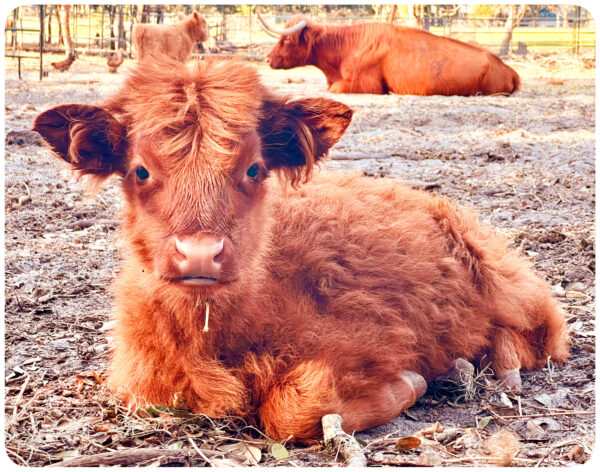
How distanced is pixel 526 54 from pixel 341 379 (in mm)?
22770

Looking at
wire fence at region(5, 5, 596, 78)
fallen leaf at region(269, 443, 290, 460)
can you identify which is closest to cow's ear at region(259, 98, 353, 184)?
fallen leaf at region(269, 443, 290, 460)

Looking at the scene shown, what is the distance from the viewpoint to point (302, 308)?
341cm

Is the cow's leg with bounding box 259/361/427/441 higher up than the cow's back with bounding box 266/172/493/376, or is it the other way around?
the cow's back with bounding box 266/172/493/376

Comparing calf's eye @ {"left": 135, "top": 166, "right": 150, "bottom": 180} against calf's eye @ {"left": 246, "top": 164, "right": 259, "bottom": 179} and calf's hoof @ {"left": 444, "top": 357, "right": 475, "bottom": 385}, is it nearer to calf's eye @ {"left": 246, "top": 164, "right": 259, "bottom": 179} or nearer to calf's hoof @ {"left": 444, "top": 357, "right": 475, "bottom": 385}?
calf's eye @ {"left": 246, "top": 164, "right": 259, "bottom": 179}

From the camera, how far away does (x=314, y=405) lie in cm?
305

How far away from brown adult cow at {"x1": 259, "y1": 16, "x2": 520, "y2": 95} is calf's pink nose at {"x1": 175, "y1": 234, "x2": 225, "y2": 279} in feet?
43.2

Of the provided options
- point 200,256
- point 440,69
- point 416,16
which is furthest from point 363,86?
point 200,256

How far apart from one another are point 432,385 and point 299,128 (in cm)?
149

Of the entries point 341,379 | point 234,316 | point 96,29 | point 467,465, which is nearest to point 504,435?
point 467,465

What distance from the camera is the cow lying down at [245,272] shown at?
295cm

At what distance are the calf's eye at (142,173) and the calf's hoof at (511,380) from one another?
6.95 feet

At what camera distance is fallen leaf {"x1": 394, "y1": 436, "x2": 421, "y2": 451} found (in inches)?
120

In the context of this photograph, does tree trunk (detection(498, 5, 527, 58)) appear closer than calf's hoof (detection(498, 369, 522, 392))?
No

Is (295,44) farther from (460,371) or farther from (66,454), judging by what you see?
(66,454)
